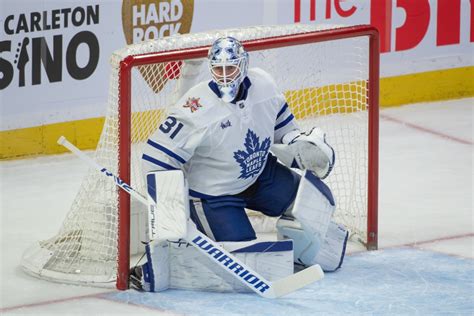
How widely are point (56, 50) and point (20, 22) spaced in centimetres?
24

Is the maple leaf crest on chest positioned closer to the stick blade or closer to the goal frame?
the goal frame

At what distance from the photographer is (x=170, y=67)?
6.48m

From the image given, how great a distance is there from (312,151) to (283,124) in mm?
170

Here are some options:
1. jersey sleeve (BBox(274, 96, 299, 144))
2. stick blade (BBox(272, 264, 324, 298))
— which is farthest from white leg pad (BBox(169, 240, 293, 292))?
jersey sleeve (BBox(274, 96, 299, 144))

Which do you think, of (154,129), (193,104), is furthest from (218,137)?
(154,129)

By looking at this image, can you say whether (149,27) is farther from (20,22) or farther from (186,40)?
(186,40)

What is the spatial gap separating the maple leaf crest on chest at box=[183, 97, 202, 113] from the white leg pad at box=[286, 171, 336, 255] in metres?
0.51

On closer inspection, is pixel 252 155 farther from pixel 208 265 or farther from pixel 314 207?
pixel 208 265

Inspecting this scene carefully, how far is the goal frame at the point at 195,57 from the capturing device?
19.3ft

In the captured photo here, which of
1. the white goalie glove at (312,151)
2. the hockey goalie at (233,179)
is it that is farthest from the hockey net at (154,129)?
the white goalie glove at (312,151)

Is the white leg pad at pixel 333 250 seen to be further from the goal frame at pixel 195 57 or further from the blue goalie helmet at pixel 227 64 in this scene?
the blue goalie helmet at pixel 227 64

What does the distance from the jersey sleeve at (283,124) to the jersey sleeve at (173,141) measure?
439mm

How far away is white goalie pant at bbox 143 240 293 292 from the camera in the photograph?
5.98 meters

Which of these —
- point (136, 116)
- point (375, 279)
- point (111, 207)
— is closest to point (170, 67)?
point (136, 116)
